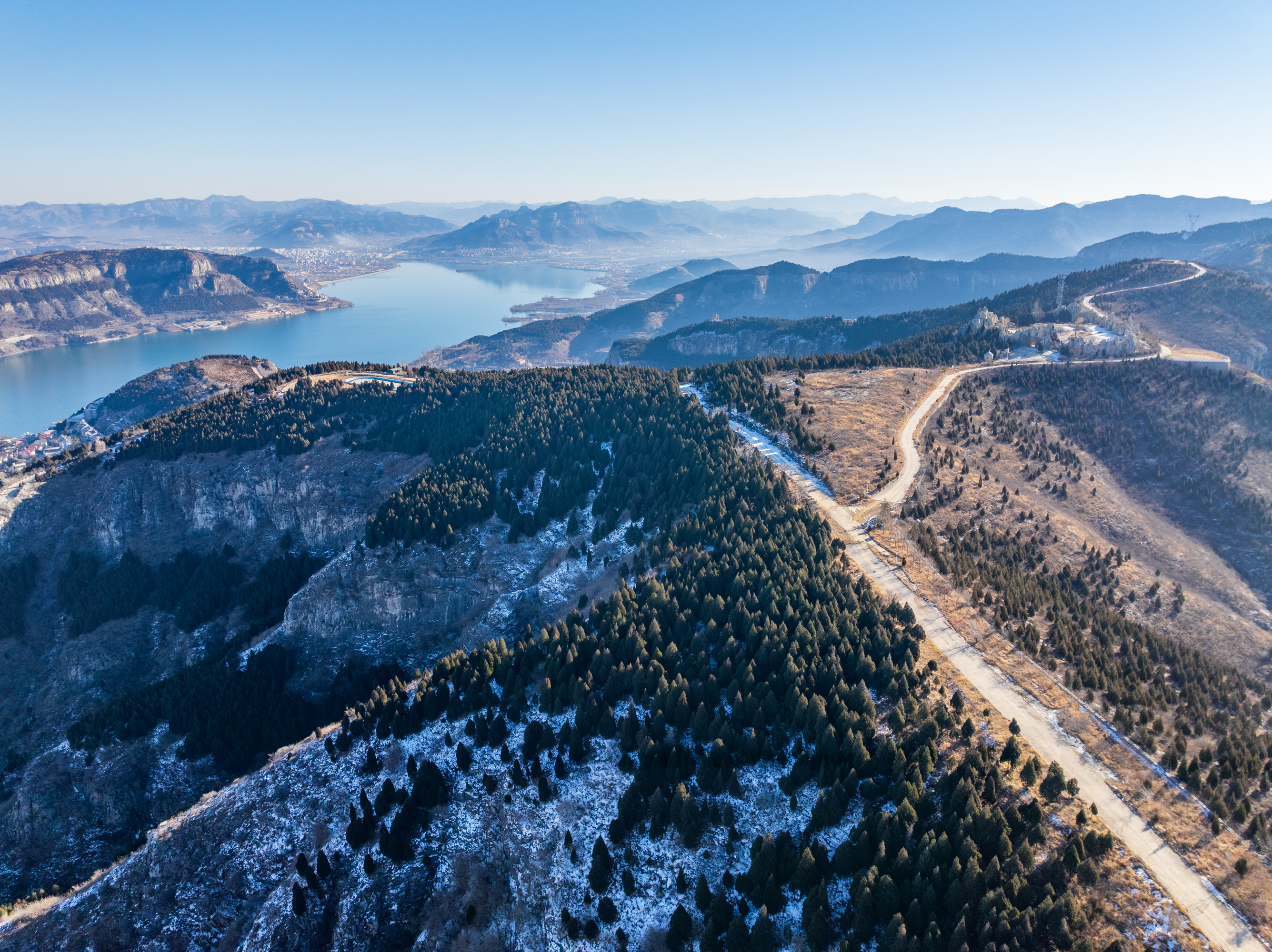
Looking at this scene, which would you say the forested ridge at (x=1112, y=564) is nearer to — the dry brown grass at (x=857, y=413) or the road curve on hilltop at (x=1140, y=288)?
the dry brown grass at (x=857, y=413)

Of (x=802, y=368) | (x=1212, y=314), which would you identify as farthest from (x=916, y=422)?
(x=1212, y=314)

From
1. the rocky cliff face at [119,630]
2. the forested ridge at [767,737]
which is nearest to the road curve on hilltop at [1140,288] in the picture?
the forested ridge at [767,737]

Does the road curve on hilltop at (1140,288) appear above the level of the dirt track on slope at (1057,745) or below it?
above

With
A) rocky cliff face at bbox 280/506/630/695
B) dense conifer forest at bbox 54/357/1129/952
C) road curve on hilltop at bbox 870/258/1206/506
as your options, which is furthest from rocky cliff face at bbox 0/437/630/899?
road curve on hilltop at bbox 870/258/1206/506

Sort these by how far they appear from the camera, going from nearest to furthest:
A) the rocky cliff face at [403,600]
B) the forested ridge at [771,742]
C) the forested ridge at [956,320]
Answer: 1. the forested ridge at [771,742]
2. the rocky cliff face at [403,600]
3. the forested ridge at [956,320]

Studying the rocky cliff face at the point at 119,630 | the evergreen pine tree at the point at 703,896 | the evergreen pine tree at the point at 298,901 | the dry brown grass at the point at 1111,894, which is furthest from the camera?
the rocky cliff face at the point at 119,630
